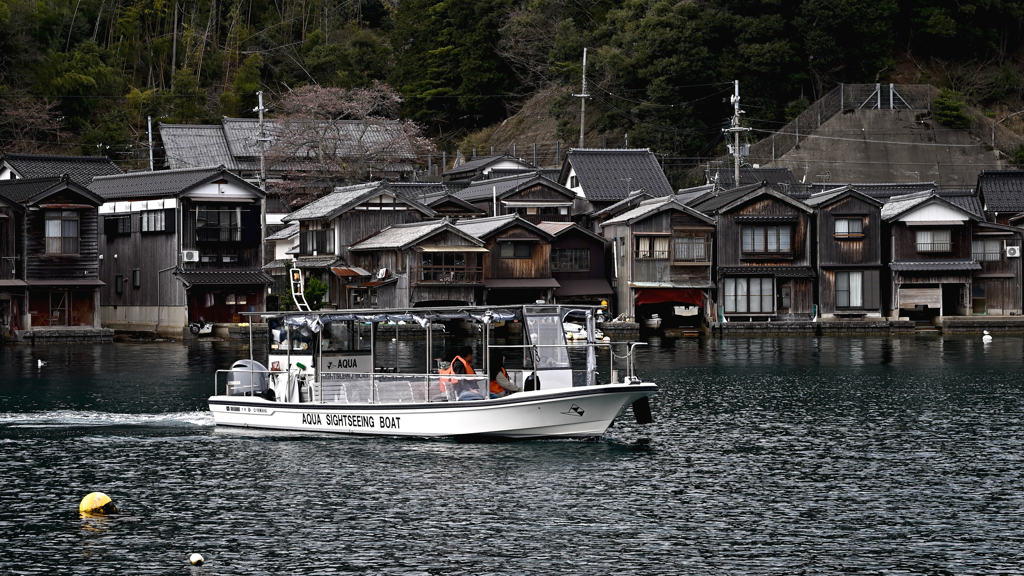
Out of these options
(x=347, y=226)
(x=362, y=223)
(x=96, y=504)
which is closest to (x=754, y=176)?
(x=362, y=223)

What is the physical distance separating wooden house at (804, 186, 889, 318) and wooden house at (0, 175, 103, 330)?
42.3 metres

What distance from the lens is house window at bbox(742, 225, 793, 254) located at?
67688mm

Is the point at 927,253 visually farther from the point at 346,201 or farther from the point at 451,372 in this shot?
the point at 451,372

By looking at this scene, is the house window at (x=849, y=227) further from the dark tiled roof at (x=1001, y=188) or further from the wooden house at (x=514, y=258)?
the wooden house at (x=514, y=258)

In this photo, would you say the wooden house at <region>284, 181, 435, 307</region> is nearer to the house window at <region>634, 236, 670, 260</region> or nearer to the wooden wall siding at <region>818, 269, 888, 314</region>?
the house window at <region>634, 236, 670, 260</region>

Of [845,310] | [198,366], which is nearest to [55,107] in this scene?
[198,366]

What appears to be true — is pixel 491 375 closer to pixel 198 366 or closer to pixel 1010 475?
pixel 1010 475

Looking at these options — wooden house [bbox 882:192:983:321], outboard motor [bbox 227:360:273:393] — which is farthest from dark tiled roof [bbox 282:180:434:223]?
outboard motor [bbox 227:360:273:393]

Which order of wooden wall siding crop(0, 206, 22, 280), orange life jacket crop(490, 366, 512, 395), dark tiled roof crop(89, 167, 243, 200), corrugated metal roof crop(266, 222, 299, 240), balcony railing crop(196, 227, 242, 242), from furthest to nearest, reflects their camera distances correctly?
corrugated metal roof crop(266, 222, 299, 240) → dark tiled roof crop(89, 167, 243, 200) → balcony railing crop(196, 227, 242, 242) → wooden wall siding crop(0, 206, 22, 280) → orange life jacket crop(490, 366, 512, 395)

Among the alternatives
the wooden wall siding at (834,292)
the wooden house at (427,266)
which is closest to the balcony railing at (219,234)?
the wooden house at (427,266)

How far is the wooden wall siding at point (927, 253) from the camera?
67.5m

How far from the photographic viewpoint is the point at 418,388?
28516 mm

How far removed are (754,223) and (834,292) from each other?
648 cm

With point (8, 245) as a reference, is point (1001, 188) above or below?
above
